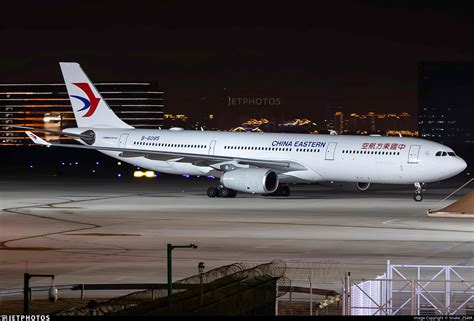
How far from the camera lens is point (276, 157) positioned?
211ft

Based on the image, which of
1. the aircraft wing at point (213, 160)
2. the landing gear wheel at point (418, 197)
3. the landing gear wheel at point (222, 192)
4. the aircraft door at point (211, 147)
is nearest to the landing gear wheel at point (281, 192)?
the aircraft wing at point (213, 160)

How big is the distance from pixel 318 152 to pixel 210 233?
69.3 feet

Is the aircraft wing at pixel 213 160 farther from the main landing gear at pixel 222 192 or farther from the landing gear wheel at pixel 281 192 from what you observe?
the landing gear wheel at pixel 281 192

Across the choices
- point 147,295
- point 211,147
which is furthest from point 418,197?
point 147,295

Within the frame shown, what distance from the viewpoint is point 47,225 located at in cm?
4566

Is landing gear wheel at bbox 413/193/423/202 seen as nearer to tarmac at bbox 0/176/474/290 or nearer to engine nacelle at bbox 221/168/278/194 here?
tarmac at bbox 0/176/474/290

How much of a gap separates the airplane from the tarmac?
1.36 metres

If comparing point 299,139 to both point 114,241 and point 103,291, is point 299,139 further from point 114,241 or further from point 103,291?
point 103,291

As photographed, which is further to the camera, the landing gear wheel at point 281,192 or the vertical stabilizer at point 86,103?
the vertical stabilizer at point 86,103

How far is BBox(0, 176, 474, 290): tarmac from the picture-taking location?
32.2 metres

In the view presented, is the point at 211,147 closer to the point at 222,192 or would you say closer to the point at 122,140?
the point at 222,192

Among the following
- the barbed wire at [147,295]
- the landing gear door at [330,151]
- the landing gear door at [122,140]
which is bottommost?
the barbed wire at [147,295]

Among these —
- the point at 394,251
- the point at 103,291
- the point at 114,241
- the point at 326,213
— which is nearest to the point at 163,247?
the point at 114,241

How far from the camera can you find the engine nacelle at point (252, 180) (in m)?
59.6
